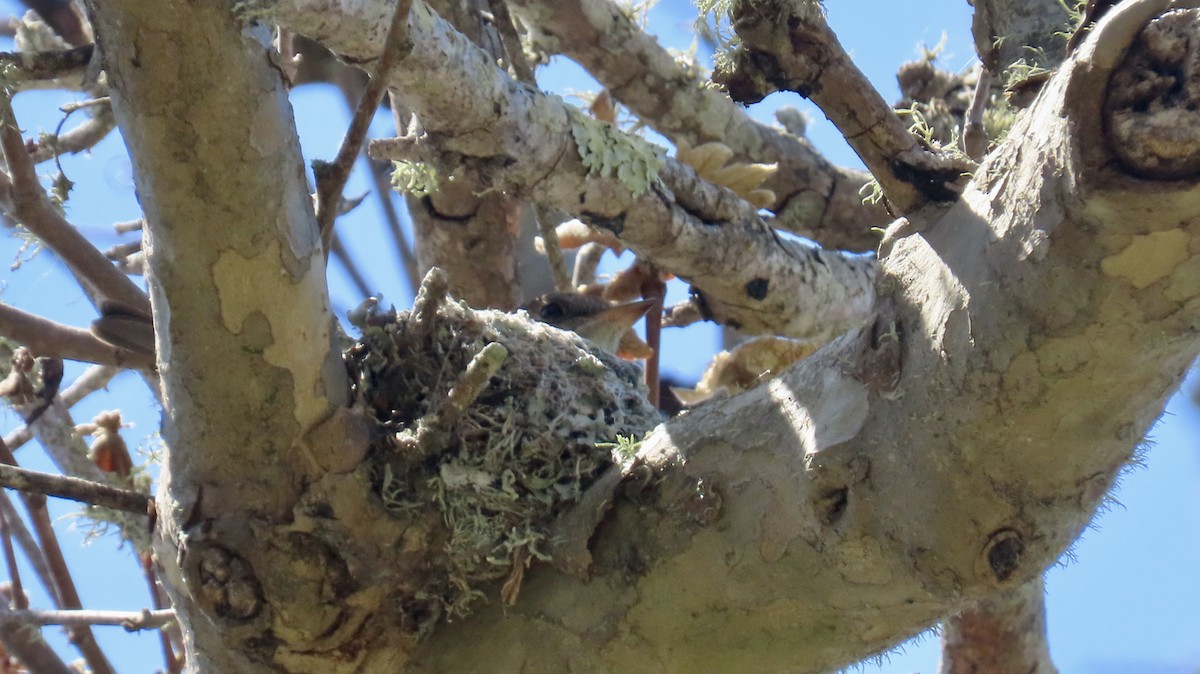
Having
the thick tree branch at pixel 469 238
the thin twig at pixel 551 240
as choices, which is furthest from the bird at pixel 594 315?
the thick tree branch at pixel 469 238

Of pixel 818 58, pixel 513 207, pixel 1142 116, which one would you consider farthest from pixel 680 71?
pixel 1142 116

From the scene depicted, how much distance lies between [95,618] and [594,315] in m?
1.75

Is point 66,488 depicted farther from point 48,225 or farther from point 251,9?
point 251,9

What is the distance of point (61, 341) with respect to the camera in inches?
87.7

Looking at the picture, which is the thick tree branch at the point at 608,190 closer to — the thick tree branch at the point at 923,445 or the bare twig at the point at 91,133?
the thick tree branch at the point at 923,445

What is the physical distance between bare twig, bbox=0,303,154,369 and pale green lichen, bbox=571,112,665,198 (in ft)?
4.00

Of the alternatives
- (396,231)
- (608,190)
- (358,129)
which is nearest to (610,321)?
(608,190)

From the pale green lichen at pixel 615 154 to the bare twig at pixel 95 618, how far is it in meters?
1.53

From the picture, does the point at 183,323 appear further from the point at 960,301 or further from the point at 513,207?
the point at 513,207

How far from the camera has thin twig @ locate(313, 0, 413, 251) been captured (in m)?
1.60

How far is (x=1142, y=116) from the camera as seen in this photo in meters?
1.13

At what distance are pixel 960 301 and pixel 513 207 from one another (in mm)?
2476

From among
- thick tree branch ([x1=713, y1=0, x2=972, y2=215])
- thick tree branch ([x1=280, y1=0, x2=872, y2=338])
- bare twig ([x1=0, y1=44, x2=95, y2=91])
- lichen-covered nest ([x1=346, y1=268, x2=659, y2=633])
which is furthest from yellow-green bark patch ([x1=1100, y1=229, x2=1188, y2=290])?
bare twig ([x1=0, y1=44, x2=95, y2=91])

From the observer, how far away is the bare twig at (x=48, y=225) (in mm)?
1974
